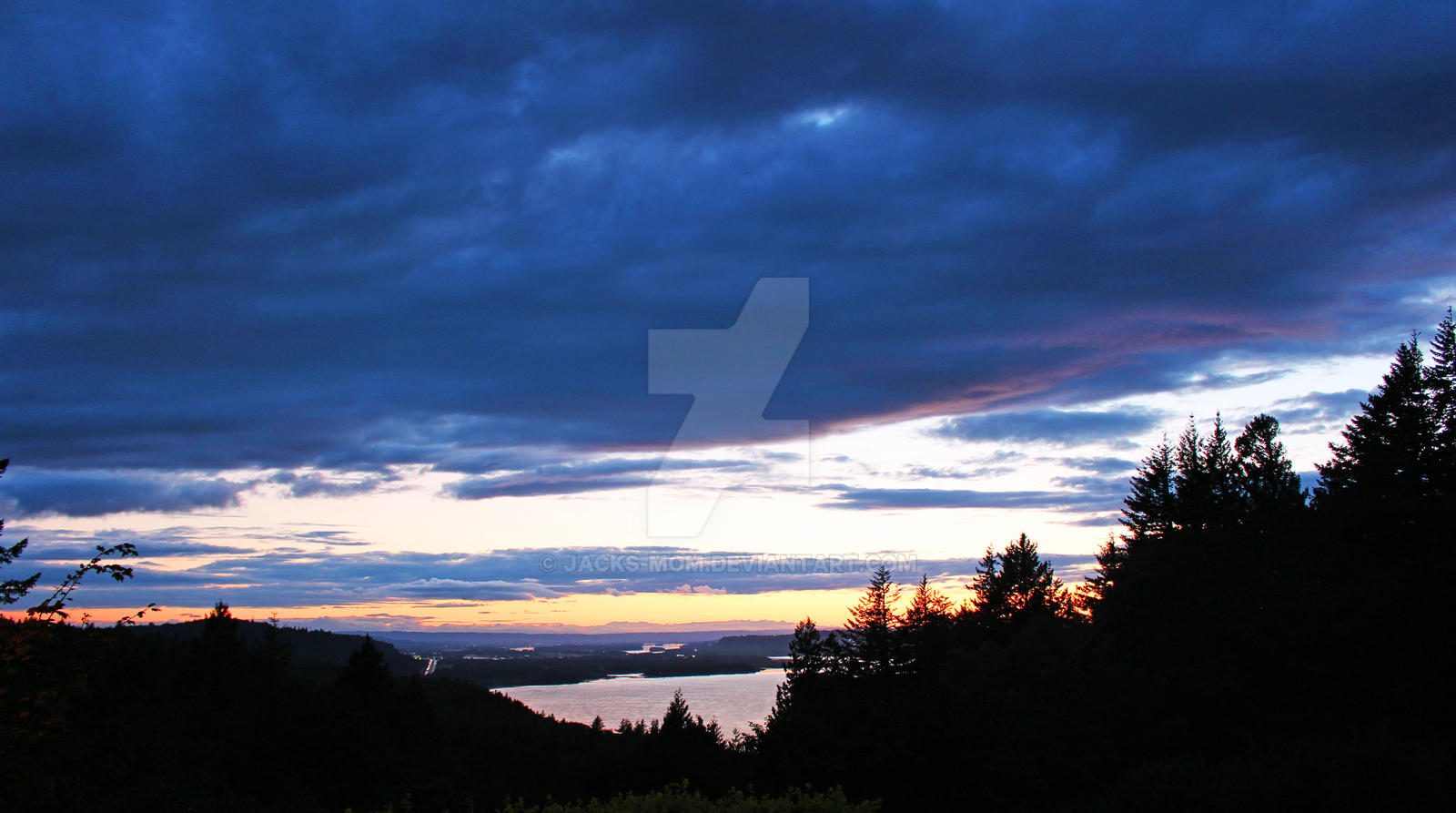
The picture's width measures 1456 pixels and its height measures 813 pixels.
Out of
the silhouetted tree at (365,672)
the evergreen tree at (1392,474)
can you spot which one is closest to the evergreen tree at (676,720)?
the evergreen tree at (1392,474)

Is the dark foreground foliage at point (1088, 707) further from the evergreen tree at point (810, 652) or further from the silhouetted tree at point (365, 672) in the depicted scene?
the silhouetted tree at point (365, 672)

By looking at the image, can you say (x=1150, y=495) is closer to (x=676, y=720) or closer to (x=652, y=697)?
(x=676, y=720)

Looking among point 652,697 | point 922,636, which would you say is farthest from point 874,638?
point 652,697

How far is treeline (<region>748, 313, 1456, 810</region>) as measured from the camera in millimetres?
13586

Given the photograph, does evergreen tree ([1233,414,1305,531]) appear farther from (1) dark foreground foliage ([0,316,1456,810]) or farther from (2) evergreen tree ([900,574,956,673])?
(2) evergreen tree ([900,574,956,673])

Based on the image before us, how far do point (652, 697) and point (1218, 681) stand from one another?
127252 millimetres

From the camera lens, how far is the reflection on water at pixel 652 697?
335 feet

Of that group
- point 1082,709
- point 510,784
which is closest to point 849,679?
point 1082,709

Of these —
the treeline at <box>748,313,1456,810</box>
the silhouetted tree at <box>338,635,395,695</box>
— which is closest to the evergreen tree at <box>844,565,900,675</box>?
the treeline at <box>748,313,1456,810</box>

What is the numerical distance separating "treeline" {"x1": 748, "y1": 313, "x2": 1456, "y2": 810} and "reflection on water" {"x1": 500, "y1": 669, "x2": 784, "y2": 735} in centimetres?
5222

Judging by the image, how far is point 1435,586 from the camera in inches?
965

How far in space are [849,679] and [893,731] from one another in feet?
36.7

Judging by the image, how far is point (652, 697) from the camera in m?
142

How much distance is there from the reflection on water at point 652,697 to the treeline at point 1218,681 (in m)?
52.2
